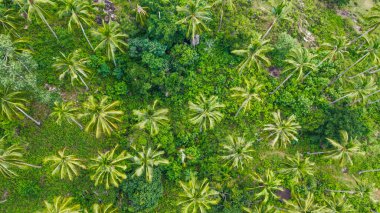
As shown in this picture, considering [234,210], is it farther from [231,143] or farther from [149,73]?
[149,73]

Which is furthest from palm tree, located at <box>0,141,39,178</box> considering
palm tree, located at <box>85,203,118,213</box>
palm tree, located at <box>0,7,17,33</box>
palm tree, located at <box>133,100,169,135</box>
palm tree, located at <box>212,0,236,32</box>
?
palm tree, located at <box>212,0,236,32</box>

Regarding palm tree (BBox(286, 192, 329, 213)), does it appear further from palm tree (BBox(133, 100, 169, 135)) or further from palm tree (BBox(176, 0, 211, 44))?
palm tree (BBox(176, 0, 211, 44))

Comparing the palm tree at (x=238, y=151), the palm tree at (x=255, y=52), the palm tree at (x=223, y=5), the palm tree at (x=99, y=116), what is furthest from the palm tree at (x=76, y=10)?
the palm tree at (x=238, y=151)

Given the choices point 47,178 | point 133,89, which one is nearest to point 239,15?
point 133,89

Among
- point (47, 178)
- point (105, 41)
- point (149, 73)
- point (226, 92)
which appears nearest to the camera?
point (105, 41)

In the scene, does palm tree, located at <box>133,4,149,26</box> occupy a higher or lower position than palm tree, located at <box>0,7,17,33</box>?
higher

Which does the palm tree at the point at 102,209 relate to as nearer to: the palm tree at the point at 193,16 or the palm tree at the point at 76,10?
the palm tree at the point at 76,10
